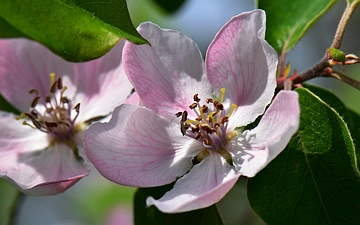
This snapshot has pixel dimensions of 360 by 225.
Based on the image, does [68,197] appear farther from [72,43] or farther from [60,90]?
[72,43]

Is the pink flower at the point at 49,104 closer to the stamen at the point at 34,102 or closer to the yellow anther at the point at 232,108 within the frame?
the stamen at the point at 34,102

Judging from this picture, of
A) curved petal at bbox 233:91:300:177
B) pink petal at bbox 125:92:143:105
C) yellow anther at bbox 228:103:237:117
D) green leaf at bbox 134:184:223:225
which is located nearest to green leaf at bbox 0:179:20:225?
green leaf at bbox 134:184:223:225

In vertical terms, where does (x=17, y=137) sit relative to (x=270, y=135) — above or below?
below

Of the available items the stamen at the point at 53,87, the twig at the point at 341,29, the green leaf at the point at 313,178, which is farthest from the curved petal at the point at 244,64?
the stamen at the point at 53,87

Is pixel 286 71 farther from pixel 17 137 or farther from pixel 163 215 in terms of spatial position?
pixel 17 137

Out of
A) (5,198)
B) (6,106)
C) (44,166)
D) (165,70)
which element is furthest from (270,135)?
(5,198)
